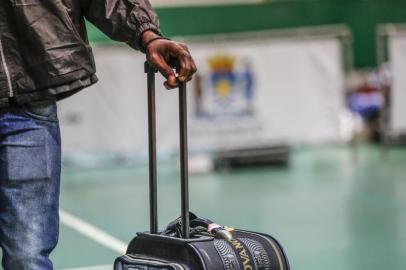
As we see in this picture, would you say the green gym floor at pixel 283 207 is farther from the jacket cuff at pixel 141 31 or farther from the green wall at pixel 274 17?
the jacket cuff at pixel 141 31

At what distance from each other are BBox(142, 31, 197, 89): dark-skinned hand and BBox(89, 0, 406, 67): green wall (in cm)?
844

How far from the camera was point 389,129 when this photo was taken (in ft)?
35.5

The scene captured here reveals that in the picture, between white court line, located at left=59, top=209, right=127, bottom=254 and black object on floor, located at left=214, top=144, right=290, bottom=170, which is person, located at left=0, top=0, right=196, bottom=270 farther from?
black object on floor, located at left=214, top=144, right=290, bottom=170

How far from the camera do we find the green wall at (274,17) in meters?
11.1

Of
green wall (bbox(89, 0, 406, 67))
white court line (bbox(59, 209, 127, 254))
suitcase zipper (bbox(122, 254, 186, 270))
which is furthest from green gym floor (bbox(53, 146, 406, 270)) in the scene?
suitcase zipper (bbox(122, 254, 186, 270))

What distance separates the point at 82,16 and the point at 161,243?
0.73 m

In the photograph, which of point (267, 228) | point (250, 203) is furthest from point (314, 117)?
point (267, 228)

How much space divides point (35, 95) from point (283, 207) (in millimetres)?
4929

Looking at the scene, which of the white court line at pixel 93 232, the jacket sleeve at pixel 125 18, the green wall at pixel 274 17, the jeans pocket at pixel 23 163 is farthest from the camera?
the green wall at pixel 274 17

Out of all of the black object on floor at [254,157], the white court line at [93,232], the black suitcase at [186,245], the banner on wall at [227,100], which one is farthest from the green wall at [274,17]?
the black suitcase at [186,245]

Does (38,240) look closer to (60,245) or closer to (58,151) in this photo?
(58,151)

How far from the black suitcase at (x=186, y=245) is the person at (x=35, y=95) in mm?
197

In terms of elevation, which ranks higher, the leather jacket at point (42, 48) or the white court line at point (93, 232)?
the leather jacket at point (42, 48)

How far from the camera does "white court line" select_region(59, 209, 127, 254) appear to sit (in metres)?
5.80
